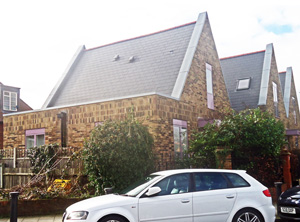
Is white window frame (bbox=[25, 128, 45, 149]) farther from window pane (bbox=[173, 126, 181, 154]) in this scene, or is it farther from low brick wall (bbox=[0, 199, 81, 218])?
low brick wall (bbox=[0, 199, 81, 218])

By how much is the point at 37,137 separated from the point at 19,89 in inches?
735

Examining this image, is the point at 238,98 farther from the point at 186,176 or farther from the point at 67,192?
the point at 186,176

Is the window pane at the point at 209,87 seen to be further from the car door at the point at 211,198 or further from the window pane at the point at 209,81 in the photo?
the car door at the point at 211,198

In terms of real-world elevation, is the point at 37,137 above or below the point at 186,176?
above

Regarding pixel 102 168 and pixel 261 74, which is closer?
pixel 102 168

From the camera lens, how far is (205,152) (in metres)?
13.3

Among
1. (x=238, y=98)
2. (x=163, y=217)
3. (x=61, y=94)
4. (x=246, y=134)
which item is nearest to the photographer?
(x=163, y=217)

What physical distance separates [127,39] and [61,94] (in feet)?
15.5

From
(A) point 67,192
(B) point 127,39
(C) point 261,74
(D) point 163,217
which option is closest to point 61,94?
(B) point 127,39

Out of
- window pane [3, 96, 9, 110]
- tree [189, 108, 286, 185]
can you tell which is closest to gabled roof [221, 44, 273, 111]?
tree [189, 108, 286, 185]

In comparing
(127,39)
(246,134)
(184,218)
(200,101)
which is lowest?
(184,218)

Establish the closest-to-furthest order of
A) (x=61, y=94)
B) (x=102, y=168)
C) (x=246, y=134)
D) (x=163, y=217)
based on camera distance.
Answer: (x=163, y=217)
(x=102, y=168)
(x=246, y=134)
(x=61, y=94)

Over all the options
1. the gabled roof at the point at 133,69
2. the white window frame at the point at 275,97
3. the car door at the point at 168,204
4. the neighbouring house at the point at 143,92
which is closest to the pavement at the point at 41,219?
the car door at the point at 168,204

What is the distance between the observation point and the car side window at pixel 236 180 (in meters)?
7.88
